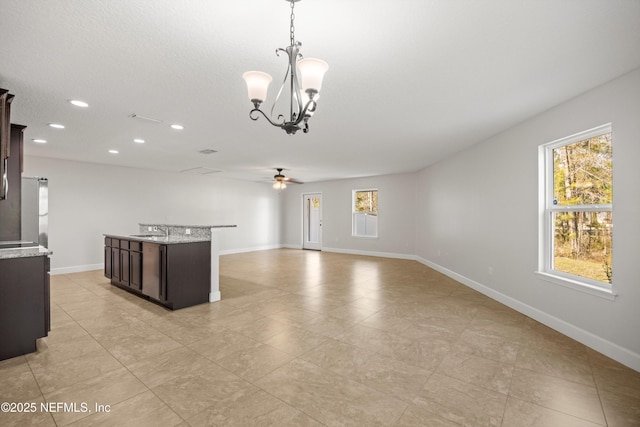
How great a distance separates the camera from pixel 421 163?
681 cm

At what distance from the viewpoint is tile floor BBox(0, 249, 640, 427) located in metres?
1.86

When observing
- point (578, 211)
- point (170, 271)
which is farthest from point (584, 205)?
point (170, 271)

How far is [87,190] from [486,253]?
324 inches

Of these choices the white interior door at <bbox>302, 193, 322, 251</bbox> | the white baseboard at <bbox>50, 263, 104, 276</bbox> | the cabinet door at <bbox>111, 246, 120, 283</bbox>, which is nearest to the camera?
the cabinet door at <bbox>111, 246, 120, 283</bbox>

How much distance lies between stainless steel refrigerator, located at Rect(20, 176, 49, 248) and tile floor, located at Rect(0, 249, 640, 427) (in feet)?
4.53

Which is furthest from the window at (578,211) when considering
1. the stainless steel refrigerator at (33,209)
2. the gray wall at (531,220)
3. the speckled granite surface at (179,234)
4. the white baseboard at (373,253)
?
the stainless steel refrigerator at (33,209)

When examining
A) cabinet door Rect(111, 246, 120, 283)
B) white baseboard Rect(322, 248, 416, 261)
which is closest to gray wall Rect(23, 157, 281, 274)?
cabinet door Rect(111, 246, 120, 283)

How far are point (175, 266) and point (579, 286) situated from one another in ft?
15.4

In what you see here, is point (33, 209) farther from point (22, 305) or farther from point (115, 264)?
point (22, 305)

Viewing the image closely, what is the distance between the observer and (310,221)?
428 inches

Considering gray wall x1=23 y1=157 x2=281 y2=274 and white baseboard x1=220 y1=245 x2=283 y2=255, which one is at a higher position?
gray wall x1=23 y1=157 x2=281 y2=274

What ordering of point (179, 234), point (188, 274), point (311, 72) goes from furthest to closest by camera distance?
point (179, 234), point (188, 274), point (311, 72)

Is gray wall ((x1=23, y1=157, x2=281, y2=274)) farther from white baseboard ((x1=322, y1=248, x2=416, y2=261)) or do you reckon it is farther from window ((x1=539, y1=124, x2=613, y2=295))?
window ((x1=539, y1=124, x2=613, y2=295))

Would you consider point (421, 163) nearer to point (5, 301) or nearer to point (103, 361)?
point (103, 361)
